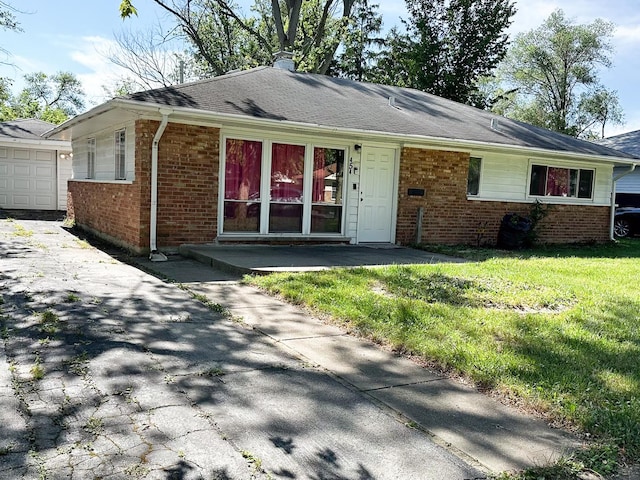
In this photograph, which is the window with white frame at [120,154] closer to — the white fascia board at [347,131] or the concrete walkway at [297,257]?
the white fascia board at [347,131]

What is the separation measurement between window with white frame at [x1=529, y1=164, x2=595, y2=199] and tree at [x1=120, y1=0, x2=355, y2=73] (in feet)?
50.8

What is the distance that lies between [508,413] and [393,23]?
3096cm

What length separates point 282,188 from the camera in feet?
36.9

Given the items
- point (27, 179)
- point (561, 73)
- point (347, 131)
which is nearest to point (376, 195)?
point (347, 131)

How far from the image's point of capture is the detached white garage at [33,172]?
1898 centimetres

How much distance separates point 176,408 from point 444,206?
1055 cm

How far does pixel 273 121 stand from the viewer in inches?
399

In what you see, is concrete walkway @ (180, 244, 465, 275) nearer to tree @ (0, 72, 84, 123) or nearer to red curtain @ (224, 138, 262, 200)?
red curtain @ (224, 138, 262, 200)

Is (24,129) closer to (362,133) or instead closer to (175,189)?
(175,189)

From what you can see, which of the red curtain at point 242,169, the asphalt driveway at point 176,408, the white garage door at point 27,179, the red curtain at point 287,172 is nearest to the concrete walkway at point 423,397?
the asphalt driveway at point 176,408

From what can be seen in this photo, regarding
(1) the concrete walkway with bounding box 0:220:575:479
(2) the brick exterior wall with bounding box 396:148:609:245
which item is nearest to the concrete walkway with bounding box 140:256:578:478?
(1) the concrete walkway with bounding box 0:220:575:479

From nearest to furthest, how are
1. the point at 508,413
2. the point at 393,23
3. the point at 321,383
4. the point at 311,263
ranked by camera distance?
1. the point at 508,413
2. the point at 321,383
3. the point at 311,263
4. the point at 393,23

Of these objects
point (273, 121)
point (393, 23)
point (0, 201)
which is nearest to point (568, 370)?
point (273, 121)

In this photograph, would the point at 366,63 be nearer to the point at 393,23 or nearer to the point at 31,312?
the point at 393,23
